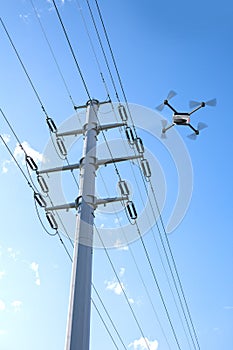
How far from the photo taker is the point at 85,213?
710 centimetres

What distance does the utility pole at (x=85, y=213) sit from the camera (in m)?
5.83

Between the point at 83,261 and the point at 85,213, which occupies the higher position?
the point at 85,213

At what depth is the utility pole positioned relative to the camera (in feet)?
19.1

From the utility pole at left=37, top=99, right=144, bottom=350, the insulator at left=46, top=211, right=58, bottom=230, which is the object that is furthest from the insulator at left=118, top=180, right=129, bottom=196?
the insulator at left=46, top=211, right=58, bottom=230

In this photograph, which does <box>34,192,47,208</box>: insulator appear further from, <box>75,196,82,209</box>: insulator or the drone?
the drone

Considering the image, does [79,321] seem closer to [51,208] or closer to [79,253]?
[79,253]

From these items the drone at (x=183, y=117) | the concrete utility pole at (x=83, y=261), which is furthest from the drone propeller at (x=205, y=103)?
the concrete utility pole at (x=83, y=261)

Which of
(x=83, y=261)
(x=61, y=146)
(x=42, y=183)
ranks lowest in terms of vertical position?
(x=83, y=261)

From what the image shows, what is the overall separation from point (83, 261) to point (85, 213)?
979mm

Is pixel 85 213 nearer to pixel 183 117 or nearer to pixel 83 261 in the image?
pixel 83 261

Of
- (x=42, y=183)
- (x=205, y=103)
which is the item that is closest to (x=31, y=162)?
(x=42, y=183)

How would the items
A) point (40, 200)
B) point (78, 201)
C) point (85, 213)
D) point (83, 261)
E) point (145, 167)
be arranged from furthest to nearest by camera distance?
point (145, 167)
point (40, 200)
point (78, 201)
point (85, 213)
point (83, 261)

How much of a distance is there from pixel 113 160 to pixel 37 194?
1.66 meters

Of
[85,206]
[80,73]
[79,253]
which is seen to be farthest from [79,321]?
[80,73]
